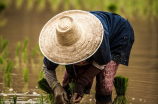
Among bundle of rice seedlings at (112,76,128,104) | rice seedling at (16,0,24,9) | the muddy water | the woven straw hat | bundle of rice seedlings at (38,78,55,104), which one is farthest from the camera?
rice seedling at (16,0,24,9)

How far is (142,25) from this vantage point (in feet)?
30.3

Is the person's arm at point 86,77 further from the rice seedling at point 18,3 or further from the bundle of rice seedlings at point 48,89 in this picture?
the rice seedling at point 18,3

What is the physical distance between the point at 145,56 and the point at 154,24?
3.52 m

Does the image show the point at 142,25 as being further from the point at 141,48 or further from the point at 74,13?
the point at 74,13

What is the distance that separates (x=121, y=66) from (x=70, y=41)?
2811mm

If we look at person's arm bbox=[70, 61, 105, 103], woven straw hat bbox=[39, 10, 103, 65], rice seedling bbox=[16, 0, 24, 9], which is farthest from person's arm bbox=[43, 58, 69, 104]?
rice seedling bbox=[16, 0, 24, 9]

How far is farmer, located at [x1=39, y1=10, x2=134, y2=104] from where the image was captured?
8.68ft

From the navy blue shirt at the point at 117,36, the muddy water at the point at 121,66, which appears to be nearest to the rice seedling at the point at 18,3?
the muddy water at the point at 121,66

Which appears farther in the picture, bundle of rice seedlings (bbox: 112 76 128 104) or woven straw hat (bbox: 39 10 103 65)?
bundle of rice seedlings (bbox: 112 76 128 104)

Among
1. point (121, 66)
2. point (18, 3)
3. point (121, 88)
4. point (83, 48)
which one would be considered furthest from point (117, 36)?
point (18, 3)

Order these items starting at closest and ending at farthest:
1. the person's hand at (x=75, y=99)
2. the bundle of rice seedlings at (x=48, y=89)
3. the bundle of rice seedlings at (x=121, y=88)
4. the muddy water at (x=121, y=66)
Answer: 1. the person's hand at (x=75, y=99)
2. the bundle of rice seedlings at (x=48, y=89)
3. the bundle of rice seedlings at (x=121, y=88)
4. the muddy water at (x=121, y=66)

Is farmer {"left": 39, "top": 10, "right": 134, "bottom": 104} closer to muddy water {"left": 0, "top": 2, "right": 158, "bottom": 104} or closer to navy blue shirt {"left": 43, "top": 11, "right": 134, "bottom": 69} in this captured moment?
navy blue shirt {"left": 43, "top": 11, "right": 134, "bottom": 69}

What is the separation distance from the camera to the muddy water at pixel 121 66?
399 cm

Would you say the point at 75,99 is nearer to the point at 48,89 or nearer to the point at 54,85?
the point at 54,85
